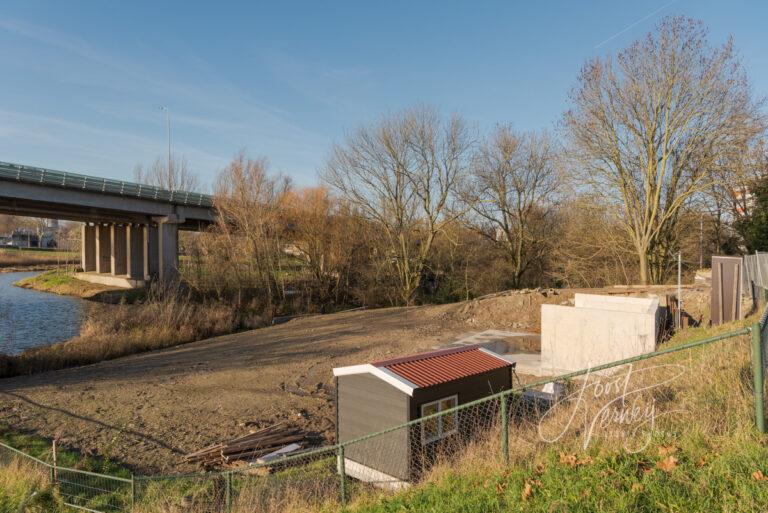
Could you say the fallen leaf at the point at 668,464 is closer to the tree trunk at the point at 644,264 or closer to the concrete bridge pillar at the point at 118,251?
the tree trunk at the point at 644,264

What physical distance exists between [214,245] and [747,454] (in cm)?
2974

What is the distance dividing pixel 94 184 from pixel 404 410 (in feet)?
107

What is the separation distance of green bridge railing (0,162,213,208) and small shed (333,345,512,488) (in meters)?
29.4

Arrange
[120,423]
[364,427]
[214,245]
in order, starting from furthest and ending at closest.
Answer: [214,245], [120,423], [364,427]

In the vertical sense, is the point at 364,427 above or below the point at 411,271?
below

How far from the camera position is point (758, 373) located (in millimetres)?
4406

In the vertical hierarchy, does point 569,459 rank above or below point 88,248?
below

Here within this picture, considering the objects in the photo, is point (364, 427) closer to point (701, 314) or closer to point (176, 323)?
point (701, 314)

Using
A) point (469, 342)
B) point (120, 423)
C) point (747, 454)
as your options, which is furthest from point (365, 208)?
point (747, 454)

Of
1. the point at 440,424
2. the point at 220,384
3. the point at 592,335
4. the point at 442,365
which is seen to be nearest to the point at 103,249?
the point at 220,384

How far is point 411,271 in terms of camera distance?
3384cm

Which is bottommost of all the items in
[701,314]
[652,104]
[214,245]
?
[701,314]

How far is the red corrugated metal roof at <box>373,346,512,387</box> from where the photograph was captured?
8.67 metres

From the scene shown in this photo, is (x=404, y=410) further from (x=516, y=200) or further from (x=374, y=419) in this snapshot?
(x=516, y=200)
